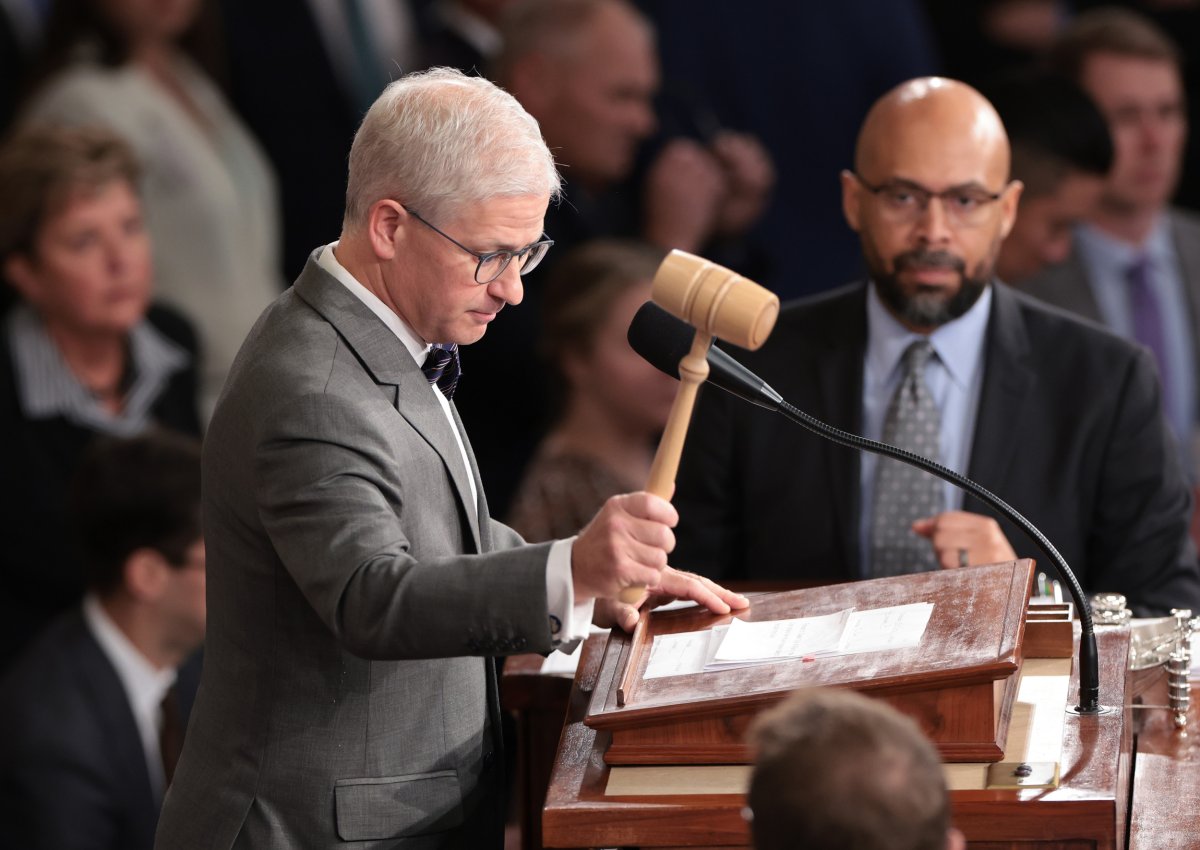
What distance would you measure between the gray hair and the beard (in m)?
0.98

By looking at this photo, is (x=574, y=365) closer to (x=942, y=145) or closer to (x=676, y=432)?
(x=942, y=145)

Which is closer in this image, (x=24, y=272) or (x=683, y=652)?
(x=683, y=652)

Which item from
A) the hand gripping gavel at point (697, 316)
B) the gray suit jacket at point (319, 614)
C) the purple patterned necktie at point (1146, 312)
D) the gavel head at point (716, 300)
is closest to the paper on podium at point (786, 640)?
the hand gripping gavel at point (697, 316)

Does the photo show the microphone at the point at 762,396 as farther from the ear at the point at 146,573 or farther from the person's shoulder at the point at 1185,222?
the person's shoulder at the point at 1185,222

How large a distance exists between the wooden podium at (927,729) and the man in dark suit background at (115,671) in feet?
5.50

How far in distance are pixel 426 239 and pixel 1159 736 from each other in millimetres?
1059

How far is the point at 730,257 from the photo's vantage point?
4.79 metres

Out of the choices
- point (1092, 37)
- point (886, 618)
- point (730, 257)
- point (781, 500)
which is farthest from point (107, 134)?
point (886, 618)

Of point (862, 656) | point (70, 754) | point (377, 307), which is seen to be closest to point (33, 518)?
point (70, 754)

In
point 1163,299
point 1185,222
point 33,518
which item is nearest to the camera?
point 33,518

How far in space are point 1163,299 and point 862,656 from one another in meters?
3.01

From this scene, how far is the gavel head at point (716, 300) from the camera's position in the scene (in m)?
1.86

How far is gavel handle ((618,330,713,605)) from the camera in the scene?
1.88 meters

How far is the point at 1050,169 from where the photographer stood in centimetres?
416
